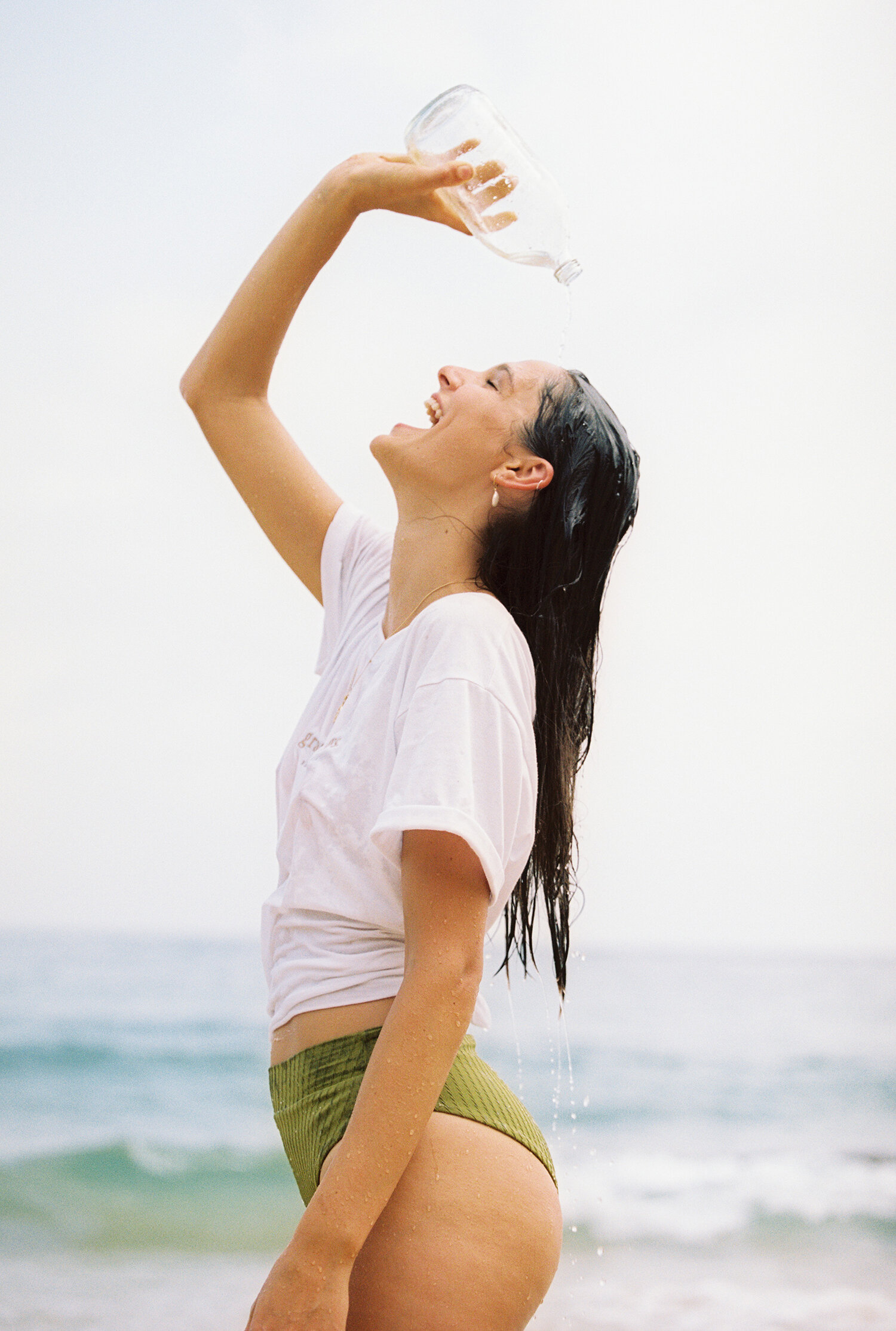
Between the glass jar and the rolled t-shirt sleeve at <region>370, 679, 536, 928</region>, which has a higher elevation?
the glass jar

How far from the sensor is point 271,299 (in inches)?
66.5

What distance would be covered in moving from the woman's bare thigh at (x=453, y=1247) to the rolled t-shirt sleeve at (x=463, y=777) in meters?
0.24

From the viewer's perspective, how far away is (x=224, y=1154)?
6.97 meters

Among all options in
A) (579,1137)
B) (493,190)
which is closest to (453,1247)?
(493,190)

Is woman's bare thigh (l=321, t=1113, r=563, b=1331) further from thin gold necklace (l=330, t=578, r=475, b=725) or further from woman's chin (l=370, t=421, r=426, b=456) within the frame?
woman's chin (l=370, t=421, r=426, b=456)

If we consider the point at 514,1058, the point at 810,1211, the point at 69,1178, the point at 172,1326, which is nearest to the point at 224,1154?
the point at 69,1178

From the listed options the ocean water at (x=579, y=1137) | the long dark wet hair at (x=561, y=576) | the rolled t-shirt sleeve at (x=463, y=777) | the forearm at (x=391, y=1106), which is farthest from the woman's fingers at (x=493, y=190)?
the ocean water at (x=579, y=1137)

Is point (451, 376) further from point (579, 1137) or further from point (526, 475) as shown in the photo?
point (579, 1137)

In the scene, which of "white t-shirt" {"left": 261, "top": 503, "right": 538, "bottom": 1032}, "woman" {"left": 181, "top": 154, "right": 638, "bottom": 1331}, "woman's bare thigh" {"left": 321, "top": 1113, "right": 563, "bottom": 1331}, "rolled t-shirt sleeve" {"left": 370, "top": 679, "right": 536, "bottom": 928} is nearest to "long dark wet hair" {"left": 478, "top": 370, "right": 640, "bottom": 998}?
"woman" {"left": 181, "top": 154, "right": 638, "bottom": 1331}

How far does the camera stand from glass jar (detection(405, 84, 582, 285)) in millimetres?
1927

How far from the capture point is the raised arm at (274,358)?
5.29ft

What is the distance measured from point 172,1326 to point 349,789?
13.0ft

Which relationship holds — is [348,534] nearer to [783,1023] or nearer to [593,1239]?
[593,1239]

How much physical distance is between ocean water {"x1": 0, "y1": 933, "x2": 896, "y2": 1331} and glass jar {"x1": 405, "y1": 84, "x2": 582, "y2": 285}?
198 cm
